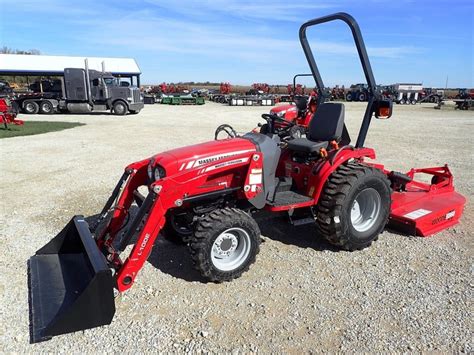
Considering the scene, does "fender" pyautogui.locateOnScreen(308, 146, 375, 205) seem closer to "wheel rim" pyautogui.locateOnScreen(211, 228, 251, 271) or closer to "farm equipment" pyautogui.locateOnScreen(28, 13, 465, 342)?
"farm equipment" pyautogui.locateOnScreen(28, 13, 465, 342)

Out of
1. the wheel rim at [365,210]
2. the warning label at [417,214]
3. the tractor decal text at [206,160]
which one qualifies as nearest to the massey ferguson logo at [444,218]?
the warning label at [417,214]

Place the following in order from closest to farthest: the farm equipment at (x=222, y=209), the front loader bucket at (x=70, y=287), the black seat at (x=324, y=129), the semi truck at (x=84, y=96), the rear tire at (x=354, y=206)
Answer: the front loader bucket at (x=70, y=287) < the farm equipment at (x=222, y=209) < the rear tire at (x=354, y=206) < the black seat at (x=324, y=129) < the semi truck at (x=84, y=96)

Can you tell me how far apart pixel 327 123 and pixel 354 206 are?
97 cm

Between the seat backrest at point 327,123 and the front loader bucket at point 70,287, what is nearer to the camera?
the front loader bucket at point 70,287

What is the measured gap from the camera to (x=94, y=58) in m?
34.2

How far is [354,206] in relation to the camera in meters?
4.26

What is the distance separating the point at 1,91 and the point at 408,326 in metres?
Result: 24.8

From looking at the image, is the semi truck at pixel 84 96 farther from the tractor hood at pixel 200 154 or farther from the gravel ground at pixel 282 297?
the tractor hood at pixel 200 154

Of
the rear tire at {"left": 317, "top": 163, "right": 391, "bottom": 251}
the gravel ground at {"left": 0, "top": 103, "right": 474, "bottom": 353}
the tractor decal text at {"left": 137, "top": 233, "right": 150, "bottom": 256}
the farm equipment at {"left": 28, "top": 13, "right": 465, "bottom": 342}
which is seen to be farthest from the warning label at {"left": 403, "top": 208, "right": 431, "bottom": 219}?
the tractor decal text at {"left": 137, "top": 233, "right": 150, "bottom": 256}

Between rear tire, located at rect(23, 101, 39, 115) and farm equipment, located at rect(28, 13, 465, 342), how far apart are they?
19.6 meters

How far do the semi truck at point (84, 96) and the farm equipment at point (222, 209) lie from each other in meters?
17.4

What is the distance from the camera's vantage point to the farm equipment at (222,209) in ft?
9.77

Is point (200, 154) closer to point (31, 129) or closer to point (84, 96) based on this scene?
point (31, 129)

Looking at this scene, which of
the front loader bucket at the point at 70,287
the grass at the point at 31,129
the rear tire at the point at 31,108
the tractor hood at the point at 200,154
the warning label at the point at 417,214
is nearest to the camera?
the front loader bucket at the point at 70,287
